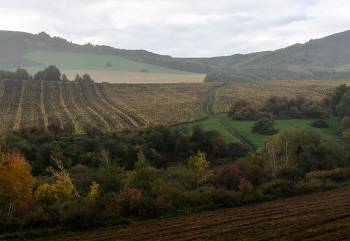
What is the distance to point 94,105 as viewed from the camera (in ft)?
226

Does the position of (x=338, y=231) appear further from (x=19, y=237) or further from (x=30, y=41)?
(x=30, y=41)

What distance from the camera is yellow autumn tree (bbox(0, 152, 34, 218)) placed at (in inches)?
669

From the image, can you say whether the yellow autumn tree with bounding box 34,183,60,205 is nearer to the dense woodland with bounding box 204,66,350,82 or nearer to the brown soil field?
the brown soil field

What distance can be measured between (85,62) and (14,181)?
13827 cm

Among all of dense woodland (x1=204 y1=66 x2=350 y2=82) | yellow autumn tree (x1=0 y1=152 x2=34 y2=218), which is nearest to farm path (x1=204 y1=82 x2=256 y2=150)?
yellow autumn tree (x1=0 y1=152 x2=34 y2=218)

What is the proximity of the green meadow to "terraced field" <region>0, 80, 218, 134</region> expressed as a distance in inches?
230

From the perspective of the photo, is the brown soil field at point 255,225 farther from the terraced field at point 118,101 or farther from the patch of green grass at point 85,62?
the patch of green grass at point 85,62

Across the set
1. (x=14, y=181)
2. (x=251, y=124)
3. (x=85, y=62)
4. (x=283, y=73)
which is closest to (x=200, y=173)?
(x=14, y=181)

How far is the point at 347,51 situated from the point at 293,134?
217 metres

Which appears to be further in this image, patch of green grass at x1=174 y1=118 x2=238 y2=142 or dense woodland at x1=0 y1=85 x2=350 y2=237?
patch of green grass at x1=174 y1=118 x2=238 y2=142

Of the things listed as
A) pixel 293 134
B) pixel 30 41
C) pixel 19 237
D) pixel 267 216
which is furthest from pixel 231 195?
pixel 30 41

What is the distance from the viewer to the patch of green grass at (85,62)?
134 meters

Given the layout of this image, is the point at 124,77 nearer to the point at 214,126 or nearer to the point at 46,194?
the point at 214,126

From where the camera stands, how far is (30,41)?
509 ft
